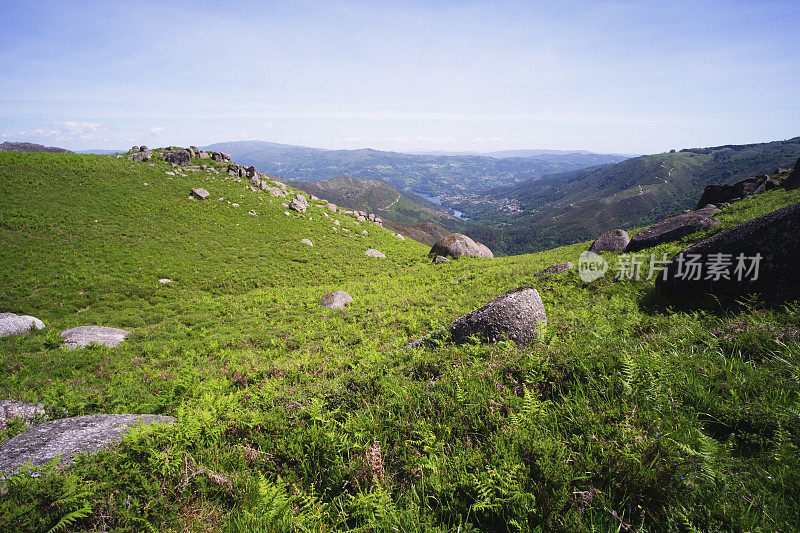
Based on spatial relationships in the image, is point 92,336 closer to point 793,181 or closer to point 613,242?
point 613,242

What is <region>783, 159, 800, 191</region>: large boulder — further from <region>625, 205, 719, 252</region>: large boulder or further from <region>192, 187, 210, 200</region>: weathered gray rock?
<region>192, 187, 210, 200</region>: weathered gray rock

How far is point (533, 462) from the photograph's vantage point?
127 inches

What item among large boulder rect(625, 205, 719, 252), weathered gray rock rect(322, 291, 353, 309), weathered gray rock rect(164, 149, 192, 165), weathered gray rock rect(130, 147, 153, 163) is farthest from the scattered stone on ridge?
weathered gray rock rect(130, 147, 153, 163)

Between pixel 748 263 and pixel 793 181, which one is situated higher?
pixel 793 181

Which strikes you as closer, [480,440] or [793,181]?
[480,440]

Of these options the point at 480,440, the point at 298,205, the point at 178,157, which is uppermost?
the point at 178,157

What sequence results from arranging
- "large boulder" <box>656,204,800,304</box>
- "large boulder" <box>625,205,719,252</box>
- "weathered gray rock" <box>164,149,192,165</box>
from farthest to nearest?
"weathered gray rock" <box>164,149,192,165</box>, "large boulder" <box>625,205,719,252</box>, "large boulder" <box>656,204,800,304</box>

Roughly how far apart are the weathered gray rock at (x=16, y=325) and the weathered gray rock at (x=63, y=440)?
14.4 m

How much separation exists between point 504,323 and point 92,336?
17946mm

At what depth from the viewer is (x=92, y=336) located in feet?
45.4

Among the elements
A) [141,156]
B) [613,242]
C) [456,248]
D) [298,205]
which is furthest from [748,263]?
[141,156]

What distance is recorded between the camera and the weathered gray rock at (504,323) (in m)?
7.59

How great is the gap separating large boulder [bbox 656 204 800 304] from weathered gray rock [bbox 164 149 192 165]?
2360 inches

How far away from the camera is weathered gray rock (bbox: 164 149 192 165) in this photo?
47219 mm
